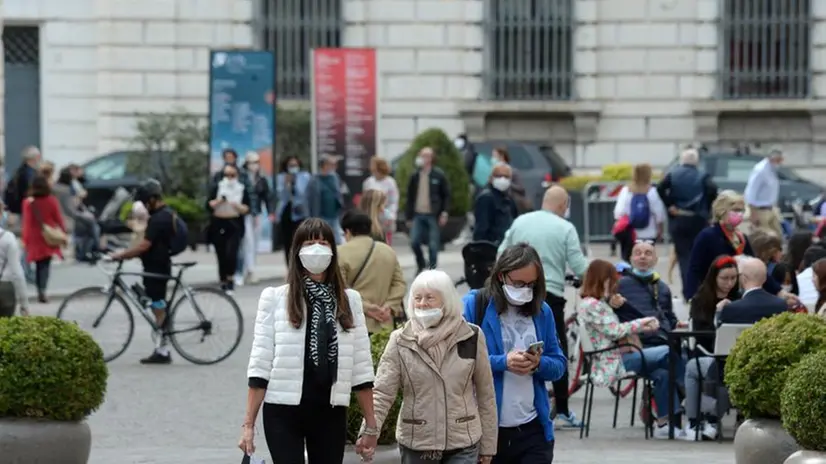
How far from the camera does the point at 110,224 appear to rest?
99.5 ft

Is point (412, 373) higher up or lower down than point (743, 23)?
lower down

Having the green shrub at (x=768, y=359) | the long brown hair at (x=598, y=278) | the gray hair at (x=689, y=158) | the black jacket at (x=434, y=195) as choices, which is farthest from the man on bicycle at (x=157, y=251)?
the green shrub at (x=768, y=359)

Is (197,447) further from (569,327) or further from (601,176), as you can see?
(601,176)

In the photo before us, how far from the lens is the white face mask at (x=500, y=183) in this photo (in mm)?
19312

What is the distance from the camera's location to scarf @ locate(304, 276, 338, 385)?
28.8 feet

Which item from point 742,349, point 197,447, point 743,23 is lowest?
point 197,447

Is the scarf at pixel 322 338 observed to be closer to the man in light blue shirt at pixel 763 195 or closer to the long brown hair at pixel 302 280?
the long brown hair at pixel 302 280

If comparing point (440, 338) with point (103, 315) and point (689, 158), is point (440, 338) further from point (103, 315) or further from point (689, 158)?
point (689, 158)

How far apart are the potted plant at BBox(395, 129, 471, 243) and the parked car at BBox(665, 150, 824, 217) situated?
3246mm

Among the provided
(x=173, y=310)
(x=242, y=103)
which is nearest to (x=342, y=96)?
(x=242, y=103)

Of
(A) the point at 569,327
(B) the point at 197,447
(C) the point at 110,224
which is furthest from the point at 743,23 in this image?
(B) the point at 197,447

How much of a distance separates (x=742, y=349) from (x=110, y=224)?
65.8ft

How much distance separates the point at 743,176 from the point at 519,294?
24348 mm

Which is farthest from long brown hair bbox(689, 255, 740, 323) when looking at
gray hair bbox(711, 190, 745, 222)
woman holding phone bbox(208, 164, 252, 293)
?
woman holding phone bbox(208, 164, 252, 293)
